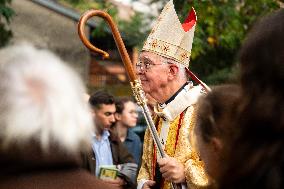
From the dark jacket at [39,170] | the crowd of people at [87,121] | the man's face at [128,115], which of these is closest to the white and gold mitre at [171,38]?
the crowd of people at [87,121]

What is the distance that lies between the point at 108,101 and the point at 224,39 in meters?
4.54

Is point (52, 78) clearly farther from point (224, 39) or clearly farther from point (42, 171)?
point (224, 39)

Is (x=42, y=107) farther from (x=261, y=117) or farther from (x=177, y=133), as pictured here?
(x=177, y=133)

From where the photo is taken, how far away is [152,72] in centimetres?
432

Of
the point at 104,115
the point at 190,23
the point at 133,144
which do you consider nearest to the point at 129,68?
the point at 190,23

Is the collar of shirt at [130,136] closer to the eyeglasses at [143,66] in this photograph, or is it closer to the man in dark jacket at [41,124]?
the eyeglasses at [143,66]

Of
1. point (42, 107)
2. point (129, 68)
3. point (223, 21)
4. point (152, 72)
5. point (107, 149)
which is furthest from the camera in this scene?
point (223, 21)

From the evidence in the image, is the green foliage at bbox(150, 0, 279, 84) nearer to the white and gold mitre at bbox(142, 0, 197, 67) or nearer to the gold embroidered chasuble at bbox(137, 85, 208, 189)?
the white and gold mitre at bbox(142, 0, 197, 67)

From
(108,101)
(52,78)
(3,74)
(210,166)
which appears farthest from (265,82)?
(108,101)

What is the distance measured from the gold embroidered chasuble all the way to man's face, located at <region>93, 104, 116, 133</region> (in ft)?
7.01

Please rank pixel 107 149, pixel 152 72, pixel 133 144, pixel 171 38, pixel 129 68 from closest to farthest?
pixel 129 68, pixel 152 72, pixel 171 38, pixel 107 149, pixel 133 144

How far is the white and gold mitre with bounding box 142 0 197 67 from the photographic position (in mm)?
4496

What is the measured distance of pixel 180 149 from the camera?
4145mm

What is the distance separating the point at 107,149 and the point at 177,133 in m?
2.18
